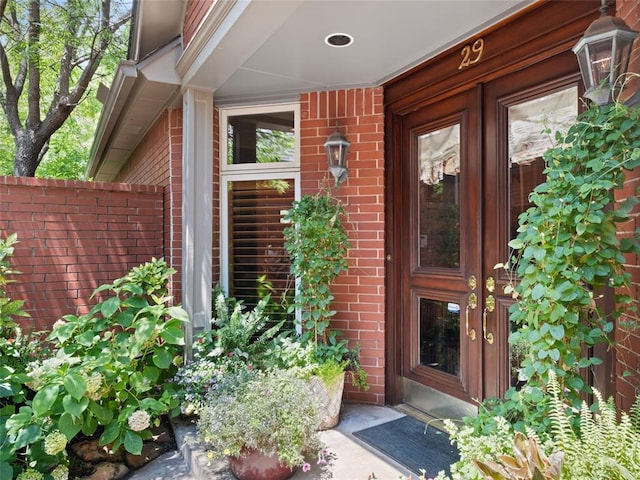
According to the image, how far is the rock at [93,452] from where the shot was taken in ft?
8.41

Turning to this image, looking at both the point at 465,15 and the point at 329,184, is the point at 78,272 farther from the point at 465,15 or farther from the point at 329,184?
the point at 465,15

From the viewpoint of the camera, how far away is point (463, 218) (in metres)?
2.83

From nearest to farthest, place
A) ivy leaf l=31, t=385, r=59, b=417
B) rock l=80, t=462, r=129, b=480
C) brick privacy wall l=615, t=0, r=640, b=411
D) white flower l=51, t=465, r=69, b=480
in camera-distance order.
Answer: brick privacy wall l=615, t=0, r=640, b=411, ivy leaf l=31, t=385, r=59, b=417, white flower l=51, t=465, r=69, b=480, rock l=80, t=462, r=129, b=480

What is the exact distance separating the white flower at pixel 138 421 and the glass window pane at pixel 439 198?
2.22 m

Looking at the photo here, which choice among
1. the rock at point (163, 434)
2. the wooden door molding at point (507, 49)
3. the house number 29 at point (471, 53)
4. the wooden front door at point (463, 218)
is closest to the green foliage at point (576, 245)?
the wooden front door at point (463, 218)

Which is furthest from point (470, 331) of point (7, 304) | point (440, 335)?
point (7, 304)

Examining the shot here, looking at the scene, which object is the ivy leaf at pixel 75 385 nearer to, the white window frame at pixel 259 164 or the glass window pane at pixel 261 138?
the white window frame at pixel 259 164

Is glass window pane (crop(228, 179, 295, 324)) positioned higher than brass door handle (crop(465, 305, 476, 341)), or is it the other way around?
glass window pane (crop(228, 179, 295, 324))

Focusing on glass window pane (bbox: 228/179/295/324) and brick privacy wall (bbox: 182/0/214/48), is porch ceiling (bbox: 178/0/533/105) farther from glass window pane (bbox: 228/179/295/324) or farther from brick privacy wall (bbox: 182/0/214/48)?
glass window pane (bbox: 228/179/295/324)

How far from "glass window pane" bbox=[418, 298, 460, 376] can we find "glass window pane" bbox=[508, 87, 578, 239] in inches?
31.3

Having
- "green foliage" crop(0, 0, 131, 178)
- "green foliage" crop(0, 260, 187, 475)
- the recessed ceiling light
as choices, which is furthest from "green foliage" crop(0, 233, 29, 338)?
"green foliage" crop(0, 0, 131, 178)

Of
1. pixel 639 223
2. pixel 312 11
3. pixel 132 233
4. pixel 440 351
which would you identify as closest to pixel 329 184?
pixel 312 11

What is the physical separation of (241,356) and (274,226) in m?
1.22

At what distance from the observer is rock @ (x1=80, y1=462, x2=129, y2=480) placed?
2.42 metres
